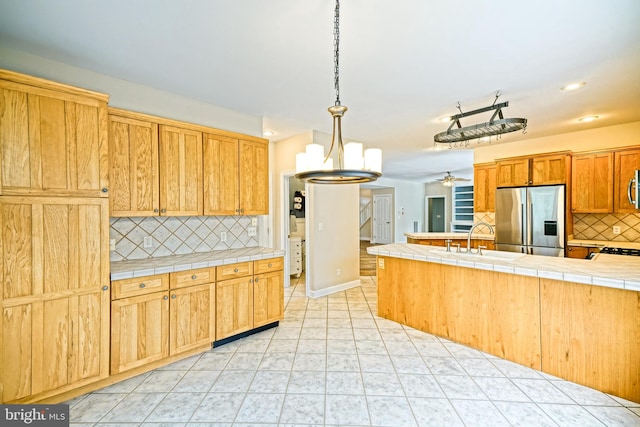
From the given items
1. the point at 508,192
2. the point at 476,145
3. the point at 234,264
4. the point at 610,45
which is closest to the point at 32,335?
the point at 234,264

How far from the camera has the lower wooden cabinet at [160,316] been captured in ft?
7.48

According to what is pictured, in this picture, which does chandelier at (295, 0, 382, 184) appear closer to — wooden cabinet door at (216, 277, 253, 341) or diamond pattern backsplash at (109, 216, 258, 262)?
wooden cabinet door at (216, 277, 253, 341)

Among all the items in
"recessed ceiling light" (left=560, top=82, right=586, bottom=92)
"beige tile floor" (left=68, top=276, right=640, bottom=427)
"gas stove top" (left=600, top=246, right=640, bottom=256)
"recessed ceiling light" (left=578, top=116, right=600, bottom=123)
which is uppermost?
"recessed ceiling light" (left=578, top=116, right=600, bottom=123)

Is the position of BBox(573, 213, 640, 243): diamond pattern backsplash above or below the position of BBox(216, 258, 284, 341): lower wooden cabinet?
above

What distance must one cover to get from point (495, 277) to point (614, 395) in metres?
1.09

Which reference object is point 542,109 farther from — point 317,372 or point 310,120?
point 317,372

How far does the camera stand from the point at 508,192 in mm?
4656

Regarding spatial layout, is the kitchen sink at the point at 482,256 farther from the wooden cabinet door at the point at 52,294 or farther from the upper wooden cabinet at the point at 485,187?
the wooden cabinet door at the point at 52,294

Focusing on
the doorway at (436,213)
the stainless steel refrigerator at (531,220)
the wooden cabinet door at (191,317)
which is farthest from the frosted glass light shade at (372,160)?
the doorway at (436,213)

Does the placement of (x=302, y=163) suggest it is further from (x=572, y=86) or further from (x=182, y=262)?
(x=572, y=86)

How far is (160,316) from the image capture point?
2484 mm

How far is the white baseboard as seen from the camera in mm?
4490

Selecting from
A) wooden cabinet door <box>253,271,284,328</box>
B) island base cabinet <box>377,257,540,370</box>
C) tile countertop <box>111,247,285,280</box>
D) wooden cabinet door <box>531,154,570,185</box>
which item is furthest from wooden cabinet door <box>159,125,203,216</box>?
wooden cabinet door <box>531,154,570,185</box>
